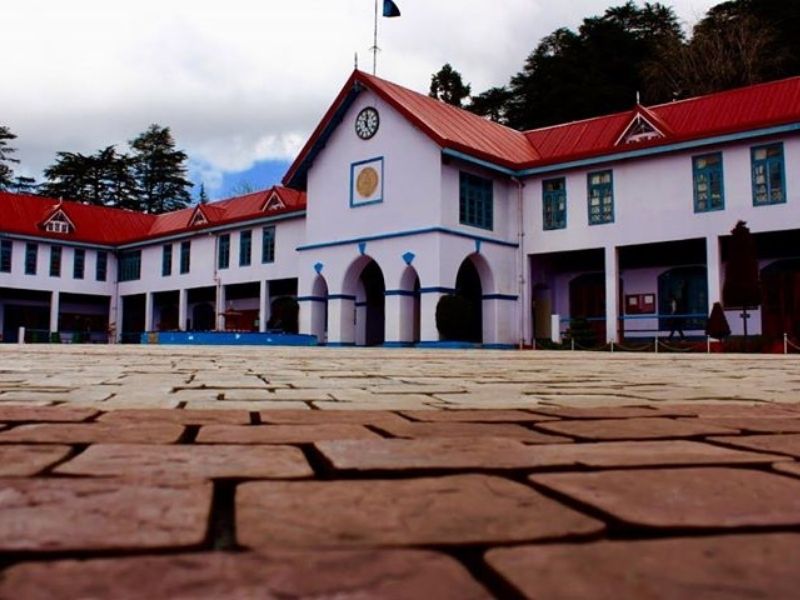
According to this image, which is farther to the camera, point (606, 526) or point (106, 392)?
point (106, 392)

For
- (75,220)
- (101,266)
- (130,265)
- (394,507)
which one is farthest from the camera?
(75,220)

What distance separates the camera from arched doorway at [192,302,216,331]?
33.1 m

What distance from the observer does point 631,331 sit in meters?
21.6

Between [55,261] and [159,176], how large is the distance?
2485 centimetres

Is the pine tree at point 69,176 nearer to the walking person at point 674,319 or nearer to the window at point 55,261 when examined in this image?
the window at point 55,261

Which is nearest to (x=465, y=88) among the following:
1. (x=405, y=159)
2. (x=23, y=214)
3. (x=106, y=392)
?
(x=405, y=159)

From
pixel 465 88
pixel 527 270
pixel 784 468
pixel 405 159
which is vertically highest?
pixel 465 88

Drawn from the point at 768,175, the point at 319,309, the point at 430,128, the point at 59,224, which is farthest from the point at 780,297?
the point at 59,224

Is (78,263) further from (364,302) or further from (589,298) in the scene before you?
(589,298)

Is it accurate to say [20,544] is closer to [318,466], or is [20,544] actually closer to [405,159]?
[318,466]

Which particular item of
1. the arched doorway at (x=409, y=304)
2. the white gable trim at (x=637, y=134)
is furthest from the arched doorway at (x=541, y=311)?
the white gable trim at (x=637, y=134)

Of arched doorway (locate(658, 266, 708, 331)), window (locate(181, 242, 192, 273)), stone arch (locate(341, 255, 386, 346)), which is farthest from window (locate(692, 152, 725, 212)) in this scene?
window (locate(181, 242, 192, 273))

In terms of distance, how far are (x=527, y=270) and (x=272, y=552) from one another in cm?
2167

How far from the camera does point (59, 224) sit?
35.2 meters
